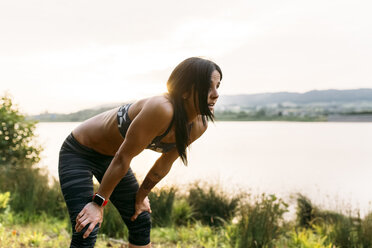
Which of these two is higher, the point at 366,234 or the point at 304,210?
the point at 366,234

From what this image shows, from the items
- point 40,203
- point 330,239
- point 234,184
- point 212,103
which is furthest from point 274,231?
point 40,203

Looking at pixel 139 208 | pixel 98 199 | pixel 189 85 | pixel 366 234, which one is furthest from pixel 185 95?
pixel 366 234

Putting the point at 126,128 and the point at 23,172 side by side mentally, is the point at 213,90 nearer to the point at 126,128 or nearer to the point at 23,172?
the point at 126,128

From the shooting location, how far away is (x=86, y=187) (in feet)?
5.96

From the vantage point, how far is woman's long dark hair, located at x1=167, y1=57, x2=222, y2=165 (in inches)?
62.1

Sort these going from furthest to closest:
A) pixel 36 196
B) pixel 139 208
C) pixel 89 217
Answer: pixel 36 196
pixel 139 208
pixel 89 217

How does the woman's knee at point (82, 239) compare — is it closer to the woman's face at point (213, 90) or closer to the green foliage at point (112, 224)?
the woman's face at point (213, 90)

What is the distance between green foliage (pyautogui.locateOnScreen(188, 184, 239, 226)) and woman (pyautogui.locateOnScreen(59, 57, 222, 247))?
3.26m

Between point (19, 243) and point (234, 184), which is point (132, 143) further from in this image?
point (234, 184)

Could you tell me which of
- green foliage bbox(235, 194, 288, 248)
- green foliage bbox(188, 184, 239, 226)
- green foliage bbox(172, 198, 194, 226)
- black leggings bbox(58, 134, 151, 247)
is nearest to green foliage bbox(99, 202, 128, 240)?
green foliage bbox(172, 198, 194, 226)

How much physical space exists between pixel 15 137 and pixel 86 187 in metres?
5.51

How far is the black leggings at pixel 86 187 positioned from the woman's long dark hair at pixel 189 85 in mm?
572

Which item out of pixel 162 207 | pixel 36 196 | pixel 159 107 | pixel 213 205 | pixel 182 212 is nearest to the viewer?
pixel 159 107

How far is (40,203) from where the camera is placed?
15.8 ft
